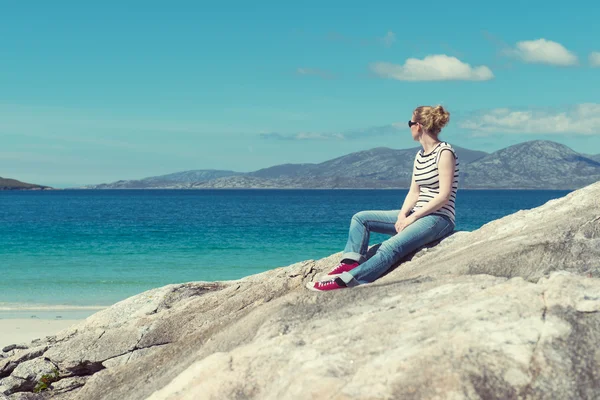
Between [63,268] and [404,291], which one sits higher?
[404,291]

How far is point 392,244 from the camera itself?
302 inches

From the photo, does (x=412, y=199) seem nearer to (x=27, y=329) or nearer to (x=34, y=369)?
(x=34, y=369)

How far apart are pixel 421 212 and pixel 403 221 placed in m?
0.28

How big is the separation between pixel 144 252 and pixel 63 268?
839cm

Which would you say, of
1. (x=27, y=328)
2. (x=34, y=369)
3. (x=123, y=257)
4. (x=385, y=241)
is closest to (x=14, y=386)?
(x=34, y=369)

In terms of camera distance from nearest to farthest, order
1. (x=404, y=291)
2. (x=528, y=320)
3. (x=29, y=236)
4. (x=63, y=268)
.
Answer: (x=528, y=320)
(x=404, y=291)
(x=63, y=268)
(x=29, y=236)

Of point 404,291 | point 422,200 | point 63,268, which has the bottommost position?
point 63,268

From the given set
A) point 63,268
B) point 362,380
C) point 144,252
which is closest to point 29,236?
point 144,252

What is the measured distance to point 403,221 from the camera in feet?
26.5

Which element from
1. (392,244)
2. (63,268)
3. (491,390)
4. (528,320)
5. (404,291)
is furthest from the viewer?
(63,268)

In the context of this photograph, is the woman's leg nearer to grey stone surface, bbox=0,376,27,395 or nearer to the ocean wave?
grey stone surface, bbox=0,376,27,395

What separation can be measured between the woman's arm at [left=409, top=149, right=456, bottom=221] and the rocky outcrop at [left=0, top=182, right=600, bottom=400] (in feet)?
1.74

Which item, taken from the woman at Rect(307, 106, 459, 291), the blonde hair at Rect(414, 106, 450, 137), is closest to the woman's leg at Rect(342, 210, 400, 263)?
the woman at Rect(307, 106, 459, 291)

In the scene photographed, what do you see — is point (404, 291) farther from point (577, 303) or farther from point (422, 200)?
point (422, 200)
